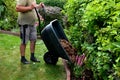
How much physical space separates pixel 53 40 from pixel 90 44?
121 centimetres

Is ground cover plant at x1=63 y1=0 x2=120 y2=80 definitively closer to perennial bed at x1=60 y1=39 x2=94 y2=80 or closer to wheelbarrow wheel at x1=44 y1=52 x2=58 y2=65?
perennial bed at x1=60 y1=39 x2=94 y2=80

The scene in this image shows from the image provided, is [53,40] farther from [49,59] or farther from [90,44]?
[90,44]

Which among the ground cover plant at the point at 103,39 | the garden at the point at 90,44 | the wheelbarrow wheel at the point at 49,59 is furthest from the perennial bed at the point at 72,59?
the wheelbarrow wheel at the point at 49,59

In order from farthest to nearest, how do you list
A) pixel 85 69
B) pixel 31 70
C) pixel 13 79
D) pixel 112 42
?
1. pixel 31 70
2. pixel 13 79
3. pixel 85 69
4. pixel 112 42

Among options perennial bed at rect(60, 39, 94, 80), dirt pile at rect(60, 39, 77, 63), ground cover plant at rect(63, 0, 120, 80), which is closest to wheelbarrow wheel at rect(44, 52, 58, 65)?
perennial bed at rect(60, 39, 94, 80)

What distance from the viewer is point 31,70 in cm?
748

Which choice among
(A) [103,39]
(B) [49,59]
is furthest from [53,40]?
(A) [103,39]

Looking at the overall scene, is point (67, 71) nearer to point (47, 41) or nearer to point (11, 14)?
point (47, 41)

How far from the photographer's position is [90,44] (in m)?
5.68

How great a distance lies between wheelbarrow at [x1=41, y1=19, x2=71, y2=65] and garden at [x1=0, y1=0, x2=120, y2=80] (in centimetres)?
25

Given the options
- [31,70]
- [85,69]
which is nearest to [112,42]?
[85,69]

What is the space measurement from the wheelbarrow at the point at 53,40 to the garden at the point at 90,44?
0.81 ft

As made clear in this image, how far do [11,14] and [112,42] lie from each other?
8.09 metres

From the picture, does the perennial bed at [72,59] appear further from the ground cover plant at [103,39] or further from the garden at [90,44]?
the ground cover plant at [103,39]
